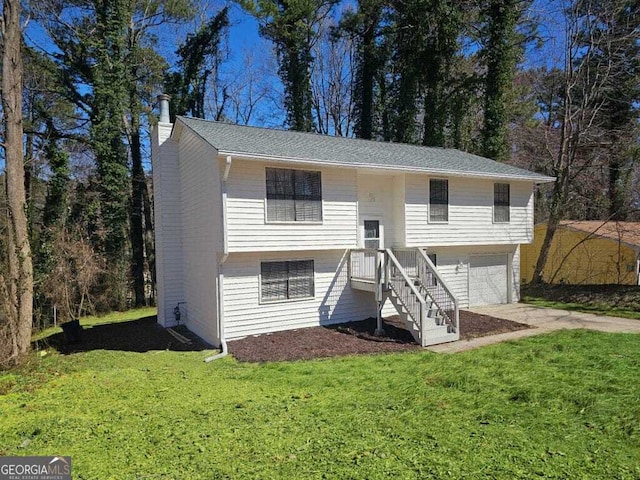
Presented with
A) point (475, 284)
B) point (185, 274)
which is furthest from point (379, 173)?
point (185, 274)

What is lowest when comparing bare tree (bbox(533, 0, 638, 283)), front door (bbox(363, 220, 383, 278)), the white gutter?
front door (bbox(363, 220, 383, 278))

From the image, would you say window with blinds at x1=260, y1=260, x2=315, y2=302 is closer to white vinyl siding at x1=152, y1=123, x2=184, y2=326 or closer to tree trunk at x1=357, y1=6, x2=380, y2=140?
white vinyl siding at x1=152, y1=123, x2=184, y2=326

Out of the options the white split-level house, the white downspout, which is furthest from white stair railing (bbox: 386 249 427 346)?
the white downspout

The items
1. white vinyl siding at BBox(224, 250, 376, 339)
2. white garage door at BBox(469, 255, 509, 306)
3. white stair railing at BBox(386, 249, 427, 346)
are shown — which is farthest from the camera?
white garage door at BBox(469, 255, 509, 306)

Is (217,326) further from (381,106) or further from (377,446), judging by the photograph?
(381,106)

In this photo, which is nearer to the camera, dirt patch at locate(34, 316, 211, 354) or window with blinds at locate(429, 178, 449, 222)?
dirt patch at locate(34, 316, 211, 354)

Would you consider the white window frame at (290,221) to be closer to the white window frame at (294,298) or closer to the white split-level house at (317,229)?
the white split-level house at (317,229)

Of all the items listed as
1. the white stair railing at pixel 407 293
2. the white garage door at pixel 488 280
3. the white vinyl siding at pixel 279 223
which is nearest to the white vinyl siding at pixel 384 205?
the white vinyl siding at pixel 279 223

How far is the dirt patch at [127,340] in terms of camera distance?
33.3 feet

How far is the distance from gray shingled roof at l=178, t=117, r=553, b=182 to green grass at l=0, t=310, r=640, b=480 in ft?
17.2

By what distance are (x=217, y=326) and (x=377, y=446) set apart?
20.3ft

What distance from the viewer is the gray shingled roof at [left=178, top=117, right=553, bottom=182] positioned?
9.80 m

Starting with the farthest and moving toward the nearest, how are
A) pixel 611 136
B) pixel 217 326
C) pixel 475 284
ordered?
A: pixel 611 136 < pixel 475 284 < pixel 217 326

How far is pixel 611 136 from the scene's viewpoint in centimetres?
1884
